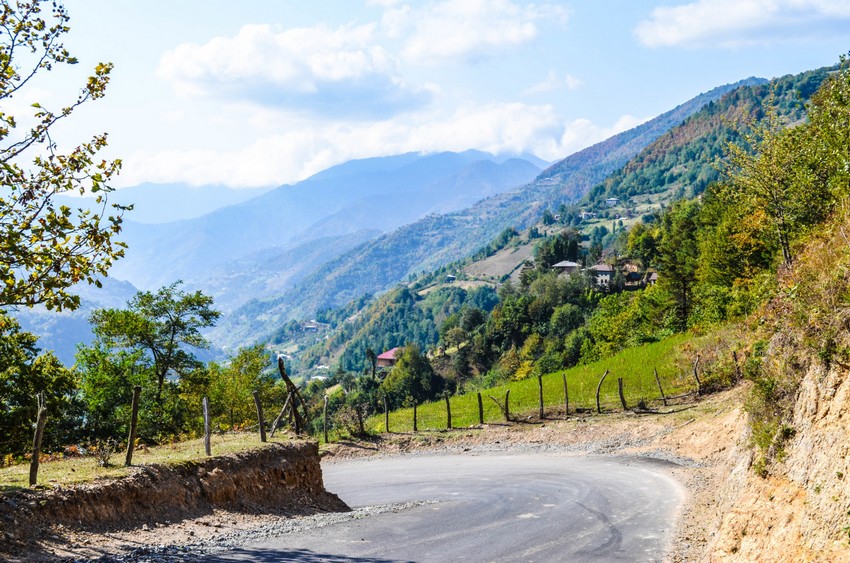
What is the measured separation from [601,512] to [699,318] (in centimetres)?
4245

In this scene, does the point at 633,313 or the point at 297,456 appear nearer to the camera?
the point at 297,456

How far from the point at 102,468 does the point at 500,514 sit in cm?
998

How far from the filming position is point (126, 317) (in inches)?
1396

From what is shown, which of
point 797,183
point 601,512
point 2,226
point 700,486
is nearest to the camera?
point 2,226

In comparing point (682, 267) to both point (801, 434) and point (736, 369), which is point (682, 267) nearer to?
point (736, 369)

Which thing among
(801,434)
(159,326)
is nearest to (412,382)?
(159,326)

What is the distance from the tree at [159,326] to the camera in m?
35.5

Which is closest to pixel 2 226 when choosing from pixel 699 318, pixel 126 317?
pixel 126 317

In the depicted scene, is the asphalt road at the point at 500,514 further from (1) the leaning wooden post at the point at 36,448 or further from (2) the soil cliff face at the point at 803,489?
(1) the leaning wooden post at the point at 36,448

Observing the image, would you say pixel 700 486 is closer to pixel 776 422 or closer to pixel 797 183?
pixel 776 422

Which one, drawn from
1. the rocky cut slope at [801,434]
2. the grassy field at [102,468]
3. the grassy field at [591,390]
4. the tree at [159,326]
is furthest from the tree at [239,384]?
the rocky cut slope at [801,434]

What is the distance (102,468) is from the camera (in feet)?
46.3

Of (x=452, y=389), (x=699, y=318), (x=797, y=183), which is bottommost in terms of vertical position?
(x=452, y=389)

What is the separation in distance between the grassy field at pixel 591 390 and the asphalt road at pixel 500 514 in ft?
33.3
